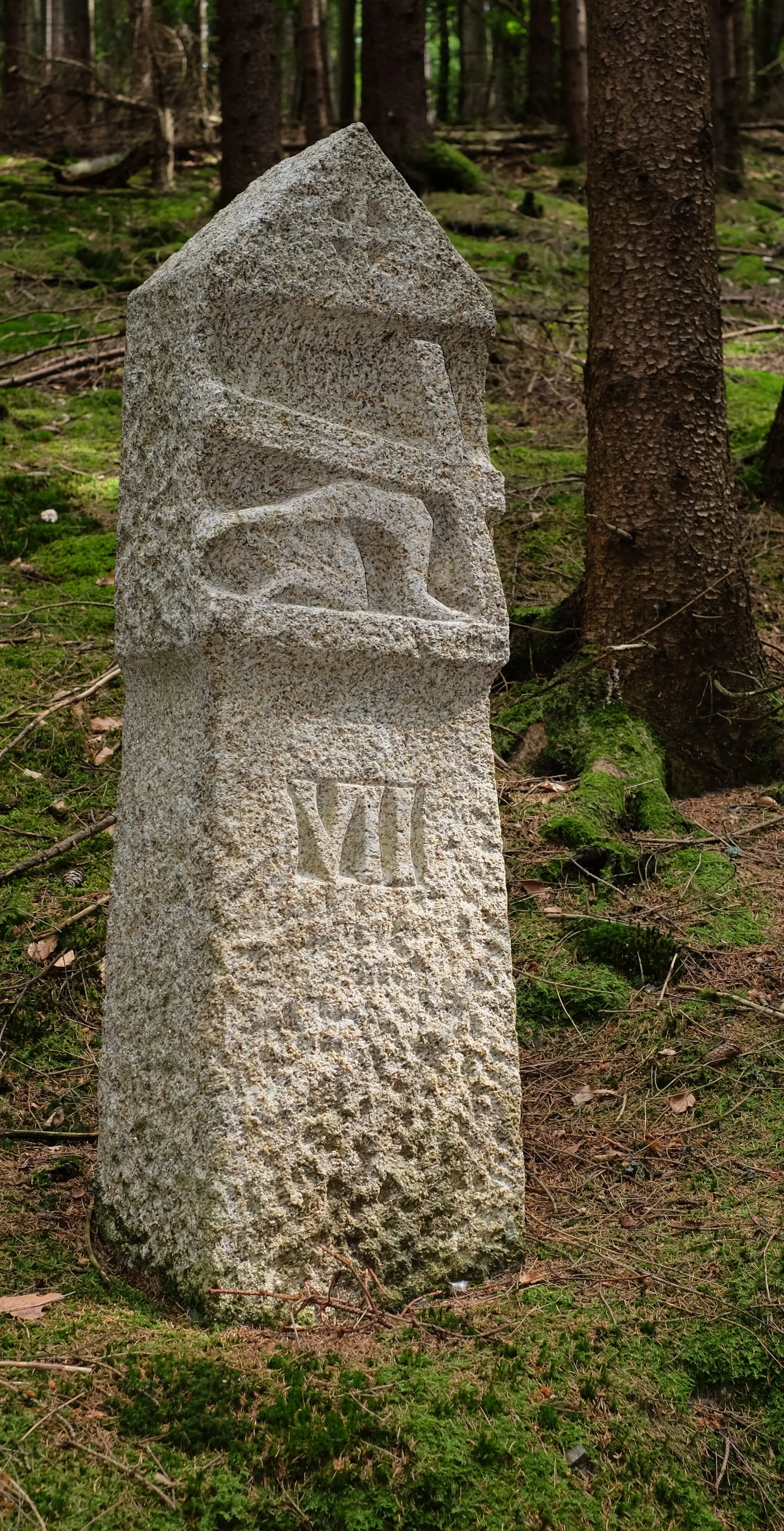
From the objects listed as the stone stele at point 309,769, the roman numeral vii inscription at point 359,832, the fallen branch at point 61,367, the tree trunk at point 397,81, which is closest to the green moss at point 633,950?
the stone stele at point 309,769

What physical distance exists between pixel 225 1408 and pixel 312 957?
80 centimetres


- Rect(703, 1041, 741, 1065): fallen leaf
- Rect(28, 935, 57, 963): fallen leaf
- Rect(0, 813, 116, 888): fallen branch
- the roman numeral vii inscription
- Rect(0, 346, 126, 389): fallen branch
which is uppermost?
Rect(0, 346, 126, 389): fallen branch

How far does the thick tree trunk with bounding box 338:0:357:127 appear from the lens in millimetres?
16484

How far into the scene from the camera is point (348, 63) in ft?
55.1

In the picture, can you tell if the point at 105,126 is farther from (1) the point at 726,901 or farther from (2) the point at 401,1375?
(2) the point at 401,1375

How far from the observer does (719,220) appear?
13.5m

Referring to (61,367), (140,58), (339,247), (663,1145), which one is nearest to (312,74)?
(140,58)

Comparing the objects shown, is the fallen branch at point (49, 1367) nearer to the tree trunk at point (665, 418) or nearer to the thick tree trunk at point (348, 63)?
the tree trunk at point (665, 418)

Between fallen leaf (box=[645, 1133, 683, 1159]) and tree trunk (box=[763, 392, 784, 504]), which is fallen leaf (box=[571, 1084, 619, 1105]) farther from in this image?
tree trunk (box=[763, 392, 784, 504])

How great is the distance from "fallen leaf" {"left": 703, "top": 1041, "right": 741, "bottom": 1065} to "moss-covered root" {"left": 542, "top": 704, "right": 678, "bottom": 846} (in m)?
0.95

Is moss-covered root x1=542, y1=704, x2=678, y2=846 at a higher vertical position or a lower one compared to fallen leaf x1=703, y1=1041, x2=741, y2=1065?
higher

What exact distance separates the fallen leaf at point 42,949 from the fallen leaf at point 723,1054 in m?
1.86

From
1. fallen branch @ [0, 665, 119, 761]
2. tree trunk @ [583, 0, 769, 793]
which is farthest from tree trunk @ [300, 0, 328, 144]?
fallen branch @ [0, 665, 119, 761]

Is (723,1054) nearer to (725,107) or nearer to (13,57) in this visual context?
(725,107)
